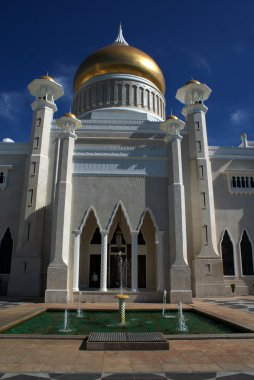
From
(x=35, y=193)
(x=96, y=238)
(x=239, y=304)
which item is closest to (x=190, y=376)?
(x=239, y=304)

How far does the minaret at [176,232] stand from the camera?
14.4m

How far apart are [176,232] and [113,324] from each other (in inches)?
285

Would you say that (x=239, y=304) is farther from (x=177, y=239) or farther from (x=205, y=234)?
(x=205, y=234)

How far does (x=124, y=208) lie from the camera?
636 inches

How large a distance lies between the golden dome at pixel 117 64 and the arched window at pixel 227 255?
45.2ft

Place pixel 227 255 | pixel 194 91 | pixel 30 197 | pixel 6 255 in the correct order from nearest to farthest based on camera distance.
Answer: pixel 30 197, pixel 6 255, pixel 227 255, pixel 194 91

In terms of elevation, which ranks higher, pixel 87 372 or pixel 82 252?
pixel 82 252

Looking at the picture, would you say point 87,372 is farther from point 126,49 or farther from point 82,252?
point 126,49

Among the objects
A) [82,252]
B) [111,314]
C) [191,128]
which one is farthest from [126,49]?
[111,314]

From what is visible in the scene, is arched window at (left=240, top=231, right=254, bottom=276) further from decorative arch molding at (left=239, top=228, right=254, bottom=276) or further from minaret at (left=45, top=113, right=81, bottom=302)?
minaret at (left=45, top=113, right=81, bottom=302)

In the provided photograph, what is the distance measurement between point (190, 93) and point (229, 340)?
1768 cm

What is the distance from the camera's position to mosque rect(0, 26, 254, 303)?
1527 centimetres

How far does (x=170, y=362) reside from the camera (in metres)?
4.91

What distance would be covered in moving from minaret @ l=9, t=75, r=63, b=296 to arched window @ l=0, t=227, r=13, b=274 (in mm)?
1414
